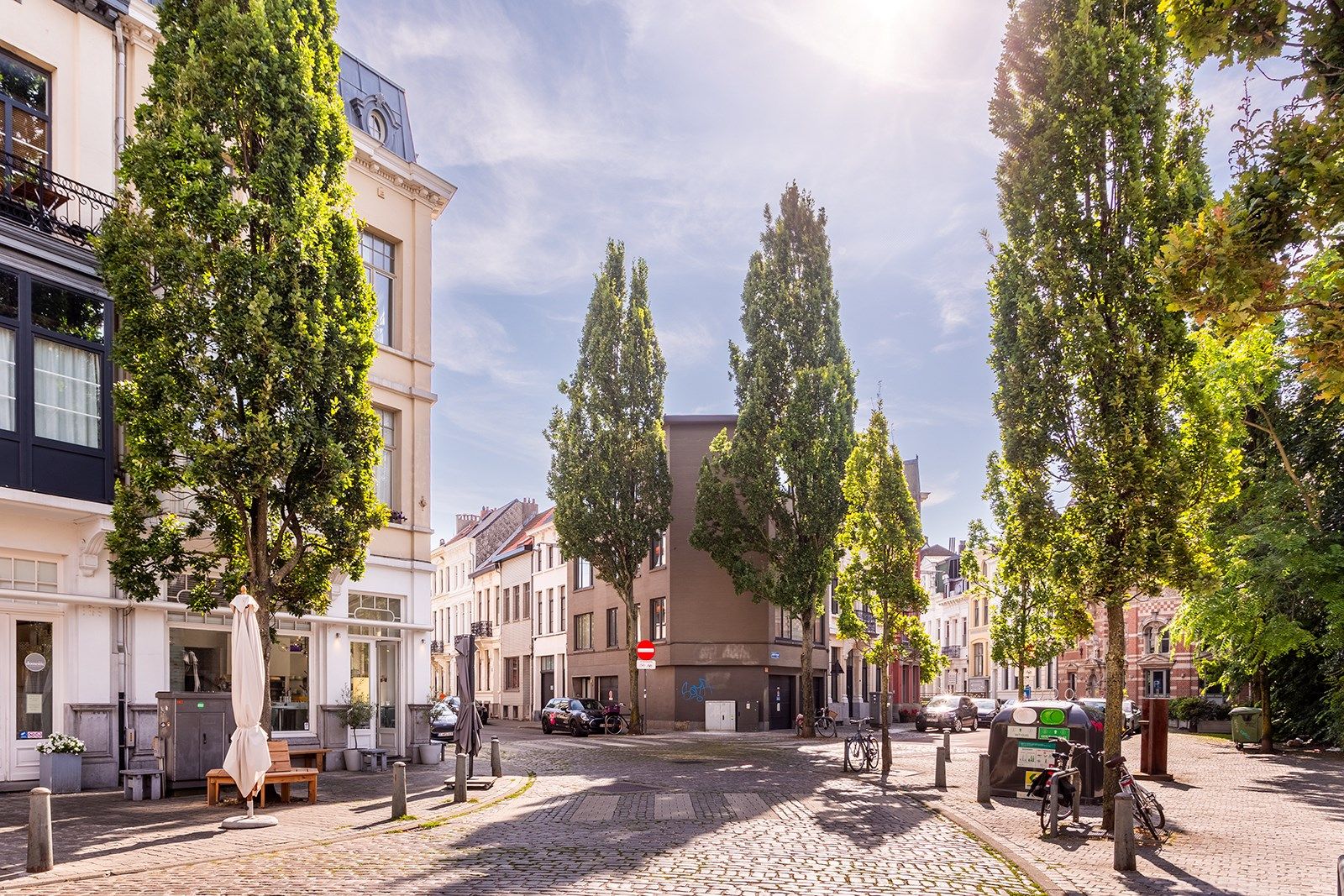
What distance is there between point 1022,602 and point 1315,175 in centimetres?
3480

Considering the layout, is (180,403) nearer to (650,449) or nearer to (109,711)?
(109,711)

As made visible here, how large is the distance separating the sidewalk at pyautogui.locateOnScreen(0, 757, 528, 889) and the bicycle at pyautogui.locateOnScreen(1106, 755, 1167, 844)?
Result: 809cm

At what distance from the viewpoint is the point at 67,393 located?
59.5ft

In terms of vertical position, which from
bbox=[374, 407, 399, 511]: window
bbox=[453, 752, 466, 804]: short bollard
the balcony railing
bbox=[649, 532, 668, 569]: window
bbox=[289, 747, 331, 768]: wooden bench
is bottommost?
bbox=[289, 747, 331, 768]: wooden bench

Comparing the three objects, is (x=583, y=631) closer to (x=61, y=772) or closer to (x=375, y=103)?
(x=375, y=103)

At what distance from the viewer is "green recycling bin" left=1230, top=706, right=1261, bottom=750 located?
3456cm

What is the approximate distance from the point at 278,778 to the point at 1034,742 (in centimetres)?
1062

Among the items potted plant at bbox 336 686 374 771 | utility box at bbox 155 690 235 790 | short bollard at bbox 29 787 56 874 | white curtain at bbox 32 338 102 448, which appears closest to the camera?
short bollard at bbox 29 787 56 874

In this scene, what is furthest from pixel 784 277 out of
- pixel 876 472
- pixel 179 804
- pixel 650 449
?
pixel 179 804

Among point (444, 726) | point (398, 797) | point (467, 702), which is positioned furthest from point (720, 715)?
point (398, 797)

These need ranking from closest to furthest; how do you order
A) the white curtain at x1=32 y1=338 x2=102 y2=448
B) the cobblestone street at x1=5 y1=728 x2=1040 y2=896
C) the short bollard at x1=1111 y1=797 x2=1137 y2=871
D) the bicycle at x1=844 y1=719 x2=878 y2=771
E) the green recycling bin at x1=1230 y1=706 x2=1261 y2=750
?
the cobblestone street at x1=5 y1=728 x2=1040 y2=896 < the short bollard at x1=1111 y1=797 x2=1137 y2=871 < the white curtain at x1=32 y1=338 x2=102 y2=448 < the bicycle at x1=844 y1=719 x2=878 y2=771 < the green recycling bin at x1=1230 y1=706 x2=1261 y2=750

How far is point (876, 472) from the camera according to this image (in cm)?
2948

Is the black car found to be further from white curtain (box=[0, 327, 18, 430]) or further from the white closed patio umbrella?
the white closed patio umbrella

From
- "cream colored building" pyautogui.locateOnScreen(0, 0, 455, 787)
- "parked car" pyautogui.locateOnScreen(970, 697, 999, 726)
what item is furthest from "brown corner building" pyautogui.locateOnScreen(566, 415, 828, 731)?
"cream colored building" pyautogui.locateOnScreen(0, 0, 455, 787)
